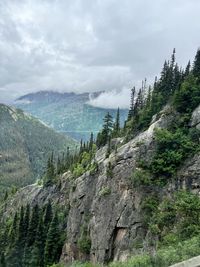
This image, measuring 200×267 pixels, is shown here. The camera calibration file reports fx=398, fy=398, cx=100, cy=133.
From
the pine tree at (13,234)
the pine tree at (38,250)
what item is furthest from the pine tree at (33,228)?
the pine tree at (13,234)

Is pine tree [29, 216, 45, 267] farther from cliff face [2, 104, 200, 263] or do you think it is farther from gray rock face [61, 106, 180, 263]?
gray rock face [61, 106, 180, 263]

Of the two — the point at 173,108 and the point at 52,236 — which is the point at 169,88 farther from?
the point at 52,236

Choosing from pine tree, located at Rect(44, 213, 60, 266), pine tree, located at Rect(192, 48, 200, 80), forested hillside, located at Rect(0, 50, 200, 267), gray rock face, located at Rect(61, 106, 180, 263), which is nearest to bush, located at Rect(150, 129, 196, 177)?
forested hillside, located at Rect(0, 50, 200, 267)

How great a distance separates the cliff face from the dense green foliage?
6.53 metres

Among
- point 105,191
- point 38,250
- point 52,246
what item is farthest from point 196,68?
point 38,250

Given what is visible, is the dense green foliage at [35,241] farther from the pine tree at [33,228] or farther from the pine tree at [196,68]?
the pine tree at [196,68]

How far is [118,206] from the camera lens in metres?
57.6

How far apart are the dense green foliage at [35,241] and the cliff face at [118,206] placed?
6.53 metres

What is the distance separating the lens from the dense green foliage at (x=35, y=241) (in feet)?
265

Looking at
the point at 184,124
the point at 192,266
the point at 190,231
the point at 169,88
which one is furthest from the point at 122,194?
the point at 192,266

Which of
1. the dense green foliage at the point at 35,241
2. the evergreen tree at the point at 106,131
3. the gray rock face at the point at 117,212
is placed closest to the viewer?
the gray rock face at the point at 117,212

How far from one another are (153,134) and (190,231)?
71.7ft

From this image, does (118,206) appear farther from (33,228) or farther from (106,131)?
(106,131)

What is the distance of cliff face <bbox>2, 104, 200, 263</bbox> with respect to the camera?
169 ft
